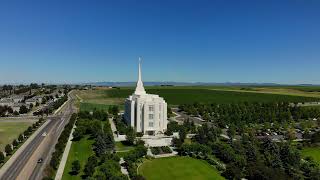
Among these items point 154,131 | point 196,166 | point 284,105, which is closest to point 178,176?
point 196,166

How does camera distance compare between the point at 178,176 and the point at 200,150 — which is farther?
the point at 200,150

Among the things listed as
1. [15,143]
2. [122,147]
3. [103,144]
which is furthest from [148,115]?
[15,143]

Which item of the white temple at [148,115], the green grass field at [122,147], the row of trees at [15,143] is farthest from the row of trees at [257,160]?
the row of trees at [15,143]

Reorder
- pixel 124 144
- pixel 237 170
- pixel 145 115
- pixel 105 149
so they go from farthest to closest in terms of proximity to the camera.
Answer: pixel 145 115 → pixel 124 144 → pixel 105 149 → pixel 237 170

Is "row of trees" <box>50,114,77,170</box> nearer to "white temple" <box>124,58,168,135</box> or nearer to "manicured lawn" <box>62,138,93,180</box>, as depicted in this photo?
"manicured lawn" <box>62,138,93,180</box>

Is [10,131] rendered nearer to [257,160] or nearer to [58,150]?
[58,150]

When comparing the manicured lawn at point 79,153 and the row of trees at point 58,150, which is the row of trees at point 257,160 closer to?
the manicured lawn at point 79,153

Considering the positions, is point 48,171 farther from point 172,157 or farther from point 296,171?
point 296,171
